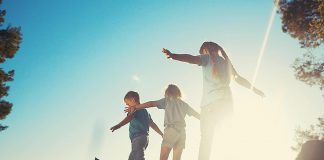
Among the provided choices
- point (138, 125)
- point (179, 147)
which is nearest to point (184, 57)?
point (179, 147)

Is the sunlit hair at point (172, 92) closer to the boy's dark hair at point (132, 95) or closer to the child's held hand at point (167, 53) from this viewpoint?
the boy's dark hair at point (132, 95)

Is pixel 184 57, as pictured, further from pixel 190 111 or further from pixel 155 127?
pixel 155 127

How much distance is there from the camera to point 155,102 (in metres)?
6.57

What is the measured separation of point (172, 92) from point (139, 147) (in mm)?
1446

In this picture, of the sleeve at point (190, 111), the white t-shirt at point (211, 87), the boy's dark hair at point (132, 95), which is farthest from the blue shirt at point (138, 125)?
the white t-shirt at point (211, 87)

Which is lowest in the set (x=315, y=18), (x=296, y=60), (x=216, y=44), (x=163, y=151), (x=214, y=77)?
(x=163, y=151)

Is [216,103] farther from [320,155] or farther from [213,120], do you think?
[320,155]

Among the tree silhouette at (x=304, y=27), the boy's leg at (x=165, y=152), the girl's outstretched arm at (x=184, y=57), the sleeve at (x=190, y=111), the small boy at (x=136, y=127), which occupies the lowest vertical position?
the boy's leg at (x=165, y=152)

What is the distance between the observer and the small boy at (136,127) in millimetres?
6758

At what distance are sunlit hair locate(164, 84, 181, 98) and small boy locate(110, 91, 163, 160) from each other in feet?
2.59

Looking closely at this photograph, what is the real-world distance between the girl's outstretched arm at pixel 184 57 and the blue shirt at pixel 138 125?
2.74m

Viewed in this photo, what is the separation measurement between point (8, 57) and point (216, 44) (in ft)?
60.5

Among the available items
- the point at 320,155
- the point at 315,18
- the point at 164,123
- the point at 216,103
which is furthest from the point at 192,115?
the point at 315,18

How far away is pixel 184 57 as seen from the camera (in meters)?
4.71
